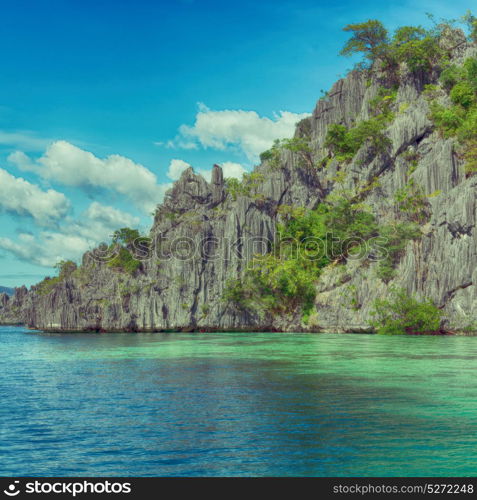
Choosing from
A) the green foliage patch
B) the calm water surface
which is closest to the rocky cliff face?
the green foliage patch

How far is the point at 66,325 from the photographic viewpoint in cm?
7144

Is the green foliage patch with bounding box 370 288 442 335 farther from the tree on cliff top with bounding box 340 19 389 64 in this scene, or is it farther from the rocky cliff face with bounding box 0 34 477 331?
the tree on cliff top with bounding box 340 19 389 64

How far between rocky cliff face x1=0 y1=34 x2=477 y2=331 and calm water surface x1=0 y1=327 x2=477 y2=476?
2949cm

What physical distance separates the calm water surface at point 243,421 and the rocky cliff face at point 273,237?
2949 cm

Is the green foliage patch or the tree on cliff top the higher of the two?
the tree on cliff top

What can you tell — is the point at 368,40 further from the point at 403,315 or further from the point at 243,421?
the point at 243,421

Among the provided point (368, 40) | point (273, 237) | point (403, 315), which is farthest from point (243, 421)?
point (368, 40)

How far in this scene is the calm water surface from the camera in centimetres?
944

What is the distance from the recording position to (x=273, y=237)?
69.9m

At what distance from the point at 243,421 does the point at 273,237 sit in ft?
189

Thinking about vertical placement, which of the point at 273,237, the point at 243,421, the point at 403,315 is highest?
the point at 273,237

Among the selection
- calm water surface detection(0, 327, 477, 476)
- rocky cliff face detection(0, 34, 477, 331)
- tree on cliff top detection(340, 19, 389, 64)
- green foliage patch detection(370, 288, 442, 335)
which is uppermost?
tree on cliff top detection(340, 19, 389, 64)

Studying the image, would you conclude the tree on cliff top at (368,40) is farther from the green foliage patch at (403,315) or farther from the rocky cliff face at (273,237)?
the green foliage patch at (403,315)

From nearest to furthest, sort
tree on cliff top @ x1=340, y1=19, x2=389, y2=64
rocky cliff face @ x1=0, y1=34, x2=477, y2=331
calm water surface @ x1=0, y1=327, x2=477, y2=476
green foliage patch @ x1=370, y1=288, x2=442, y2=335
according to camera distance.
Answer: calm water surface @ x1=0, y1=327, x2=477, y2=476
green foliage patch @ x1=370, y1=288, x2=442, y2=335
rocky cliff face @ x1=0, y1=34, x2=477, y2=331
tree on cliff top @ x1=340, y1=19, x2=389, y2=64
